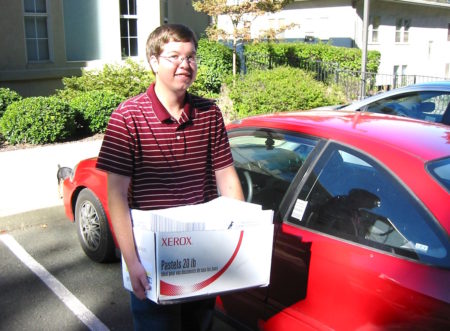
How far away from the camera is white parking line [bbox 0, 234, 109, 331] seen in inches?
137

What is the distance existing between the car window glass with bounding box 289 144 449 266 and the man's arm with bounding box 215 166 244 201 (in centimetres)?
48

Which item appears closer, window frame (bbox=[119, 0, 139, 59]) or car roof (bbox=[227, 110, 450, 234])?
car roof (bbox=[227, 110, 450, 234])

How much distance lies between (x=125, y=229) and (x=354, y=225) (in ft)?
3.77

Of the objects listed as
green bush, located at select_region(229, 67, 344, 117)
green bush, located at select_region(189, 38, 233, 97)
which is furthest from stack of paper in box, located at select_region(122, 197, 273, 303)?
green bush, located at select_region(189, 38, 233, 97)

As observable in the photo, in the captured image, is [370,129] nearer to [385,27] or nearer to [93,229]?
[93,229]

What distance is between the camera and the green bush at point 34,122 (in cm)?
851

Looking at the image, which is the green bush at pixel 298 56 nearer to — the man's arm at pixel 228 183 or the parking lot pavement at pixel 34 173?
the parking lot pavement at pixel 34 173

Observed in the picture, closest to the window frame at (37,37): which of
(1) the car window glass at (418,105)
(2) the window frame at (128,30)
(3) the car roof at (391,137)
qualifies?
(2) the window frame at (128,30)

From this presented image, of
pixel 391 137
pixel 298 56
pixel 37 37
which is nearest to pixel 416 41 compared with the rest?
pixel 298 56

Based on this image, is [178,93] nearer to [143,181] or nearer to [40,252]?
[143,181]

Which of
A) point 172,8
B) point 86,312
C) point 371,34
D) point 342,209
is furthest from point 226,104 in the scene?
point 371,34

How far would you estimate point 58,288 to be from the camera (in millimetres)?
3947

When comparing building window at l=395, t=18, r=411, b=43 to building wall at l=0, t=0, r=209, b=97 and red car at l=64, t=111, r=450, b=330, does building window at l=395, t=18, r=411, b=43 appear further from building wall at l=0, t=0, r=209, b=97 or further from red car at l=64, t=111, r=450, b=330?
red car at l=64, t=111, r=450, b=330

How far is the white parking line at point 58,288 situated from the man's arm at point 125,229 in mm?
1617
